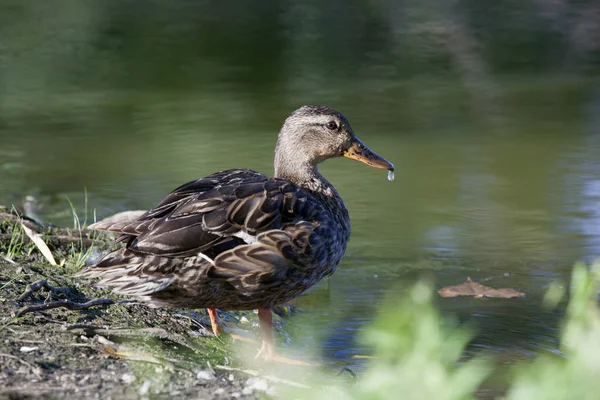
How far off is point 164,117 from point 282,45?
16.1 feet

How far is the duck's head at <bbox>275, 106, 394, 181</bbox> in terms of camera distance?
549 cm

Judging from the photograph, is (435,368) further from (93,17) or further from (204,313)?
(93,17)

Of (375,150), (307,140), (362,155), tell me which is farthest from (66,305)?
(375,150)

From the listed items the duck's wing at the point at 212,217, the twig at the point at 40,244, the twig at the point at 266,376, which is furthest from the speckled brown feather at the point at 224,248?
the twig at the point at 40,244

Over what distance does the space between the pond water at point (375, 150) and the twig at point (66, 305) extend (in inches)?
46.1

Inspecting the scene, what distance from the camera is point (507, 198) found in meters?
8.46

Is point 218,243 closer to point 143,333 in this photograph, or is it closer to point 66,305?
point 143,333

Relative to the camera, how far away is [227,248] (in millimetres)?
4398

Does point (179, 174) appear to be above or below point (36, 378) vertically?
below

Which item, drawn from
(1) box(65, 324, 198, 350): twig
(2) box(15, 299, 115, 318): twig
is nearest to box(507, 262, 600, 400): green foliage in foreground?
(1) box(65, 324, 198, 350): twig

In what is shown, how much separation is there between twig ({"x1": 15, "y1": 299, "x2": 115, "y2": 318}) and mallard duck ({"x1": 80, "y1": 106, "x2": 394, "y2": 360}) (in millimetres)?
161

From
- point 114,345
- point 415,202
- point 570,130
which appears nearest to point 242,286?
point 114,345

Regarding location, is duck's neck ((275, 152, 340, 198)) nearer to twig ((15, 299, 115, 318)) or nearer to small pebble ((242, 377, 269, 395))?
twig ((15, 299, 115, 318))

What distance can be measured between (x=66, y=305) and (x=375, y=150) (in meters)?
5.87
